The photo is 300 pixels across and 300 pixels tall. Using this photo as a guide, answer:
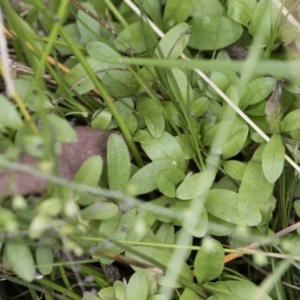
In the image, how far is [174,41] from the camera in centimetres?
113

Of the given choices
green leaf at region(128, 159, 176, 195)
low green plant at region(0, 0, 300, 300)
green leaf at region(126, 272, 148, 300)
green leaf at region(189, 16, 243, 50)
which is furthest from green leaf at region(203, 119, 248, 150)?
green leaf at region(126, 272, 148, 300)

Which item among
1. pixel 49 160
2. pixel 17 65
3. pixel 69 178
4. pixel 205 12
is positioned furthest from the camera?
pixel 205 12

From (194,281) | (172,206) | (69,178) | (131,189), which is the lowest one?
(194,281)

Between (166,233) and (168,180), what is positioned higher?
(168,180)

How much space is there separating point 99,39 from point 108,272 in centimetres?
53

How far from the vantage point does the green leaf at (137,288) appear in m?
1.01

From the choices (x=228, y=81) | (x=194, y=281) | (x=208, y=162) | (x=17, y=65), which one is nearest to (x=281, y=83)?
(x=228, y=81)

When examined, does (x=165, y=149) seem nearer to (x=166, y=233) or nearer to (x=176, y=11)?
(x=166, y=233)

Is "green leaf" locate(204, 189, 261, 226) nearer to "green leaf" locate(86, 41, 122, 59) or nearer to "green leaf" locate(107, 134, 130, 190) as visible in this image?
"green leaf" locate(107, 134, 130, 190)

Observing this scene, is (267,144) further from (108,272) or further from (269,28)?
(108,272)

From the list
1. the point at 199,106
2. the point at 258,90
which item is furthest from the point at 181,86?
the point at 258,90

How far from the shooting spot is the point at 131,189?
0.78m

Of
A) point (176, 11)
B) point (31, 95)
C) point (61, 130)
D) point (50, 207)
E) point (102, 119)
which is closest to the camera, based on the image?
point (50, 207)

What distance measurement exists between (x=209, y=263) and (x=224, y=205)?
0.41 ft
